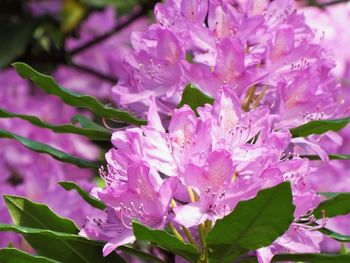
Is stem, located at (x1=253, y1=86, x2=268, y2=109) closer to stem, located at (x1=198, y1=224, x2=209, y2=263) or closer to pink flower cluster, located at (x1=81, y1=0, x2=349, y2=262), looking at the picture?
pink flower cluster, located at (x1=81, y1=0, x2=349, y2=262)

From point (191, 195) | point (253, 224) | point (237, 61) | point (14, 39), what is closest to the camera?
point (253, 224)

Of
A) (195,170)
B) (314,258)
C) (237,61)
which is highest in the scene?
(237,61)

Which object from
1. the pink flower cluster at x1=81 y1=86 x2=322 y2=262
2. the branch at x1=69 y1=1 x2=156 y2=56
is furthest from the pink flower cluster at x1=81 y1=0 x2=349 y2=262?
the branch at x1=69 y1=1 x2=156 y2=56

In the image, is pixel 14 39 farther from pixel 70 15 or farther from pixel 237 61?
pixel 237 61

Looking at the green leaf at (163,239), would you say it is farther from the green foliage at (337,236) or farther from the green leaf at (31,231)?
the green foliage at (337,236)

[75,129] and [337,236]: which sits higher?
[75,129]

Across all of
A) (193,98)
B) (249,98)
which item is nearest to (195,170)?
(193,98)
